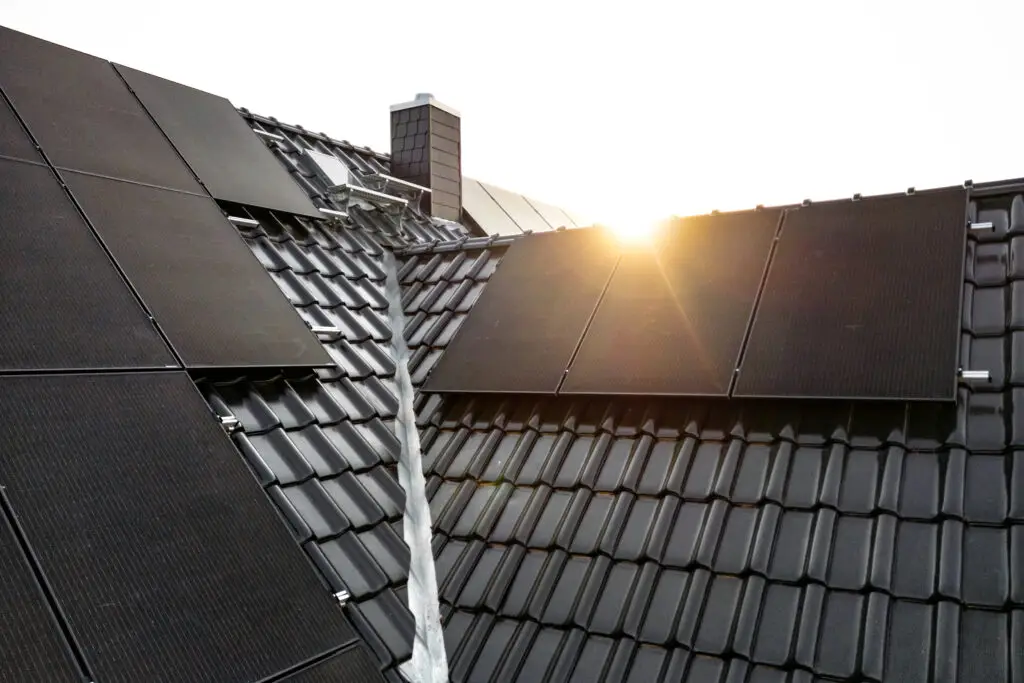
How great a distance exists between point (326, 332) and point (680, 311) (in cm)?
300

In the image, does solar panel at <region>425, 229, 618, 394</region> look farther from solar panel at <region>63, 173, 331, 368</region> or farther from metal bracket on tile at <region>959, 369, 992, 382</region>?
metal bracket on tile at <region>959, 369, 992, 382</region>

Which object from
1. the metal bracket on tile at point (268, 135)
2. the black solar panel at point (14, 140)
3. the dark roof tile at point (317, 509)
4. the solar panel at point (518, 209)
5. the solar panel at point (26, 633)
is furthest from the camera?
the solar panel at point (518, 209)

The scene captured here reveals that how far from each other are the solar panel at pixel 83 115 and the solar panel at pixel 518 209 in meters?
8.23

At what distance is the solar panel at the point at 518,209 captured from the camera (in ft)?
47.4

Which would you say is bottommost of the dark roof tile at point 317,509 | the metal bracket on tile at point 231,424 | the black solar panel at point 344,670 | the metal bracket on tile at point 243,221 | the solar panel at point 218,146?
the black solar panel at point 344,670

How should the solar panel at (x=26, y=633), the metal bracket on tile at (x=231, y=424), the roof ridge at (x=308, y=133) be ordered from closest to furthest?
the solar panel at (x=26, y=633), the metal bracket on tile at (x=231, y=424), the roof ridge at (x=308, y=133)

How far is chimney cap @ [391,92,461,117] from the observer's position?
1234 cm

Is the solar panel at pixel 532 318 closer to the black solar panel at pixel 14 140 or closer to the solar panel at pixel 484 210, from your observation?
the black solar panel at pixel 14 140

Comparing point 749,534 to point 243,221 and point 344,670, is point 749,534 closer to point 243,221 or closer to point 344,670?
point 344,670

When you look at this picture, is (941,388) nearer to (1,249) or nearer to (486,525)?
(486,525)

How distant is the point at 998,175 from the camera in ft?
19.1

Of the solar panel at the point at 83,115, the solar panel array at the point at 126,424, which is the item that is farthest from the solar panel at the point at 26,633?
the solar panel at the point at 83,115

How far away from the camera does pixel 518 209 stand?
49.4 feet

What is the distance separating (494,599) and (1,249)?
352 cm
